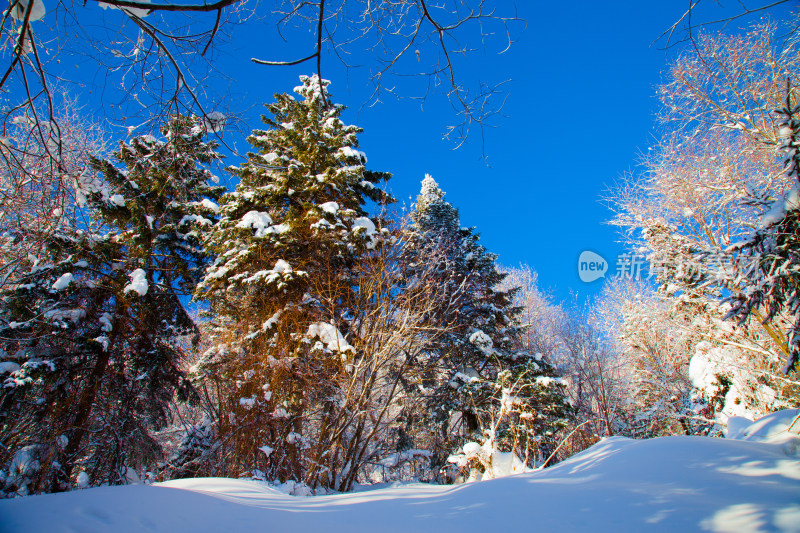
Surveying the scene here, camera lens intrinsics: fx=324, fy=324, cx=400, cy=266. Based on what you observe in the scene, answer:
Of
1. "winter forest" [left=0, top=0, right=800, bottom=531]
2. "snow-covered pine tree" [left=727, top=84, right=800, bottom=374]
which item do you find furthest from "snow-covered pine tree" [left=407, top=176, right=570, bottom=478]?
"snow-covered pine tree" [left=727, top=84, right=800, bottom=374]

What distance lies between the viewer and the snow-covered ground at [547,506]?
1574mm

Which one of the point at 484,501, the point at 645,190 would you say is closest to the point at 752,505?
the point at 484,501

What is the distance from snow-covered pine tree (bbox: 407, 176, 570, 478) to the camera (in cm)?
885

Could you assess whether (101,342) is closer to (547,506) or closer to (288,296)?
(288,296)

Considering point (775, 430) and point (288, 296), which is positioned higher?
point (288, 296)

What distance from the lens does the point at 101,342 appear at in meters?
6.57

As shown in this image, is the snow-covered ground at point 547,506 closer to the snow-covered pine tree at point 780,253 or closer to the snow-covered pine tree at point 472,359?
→ the snow-covered pine tree at point 780,253

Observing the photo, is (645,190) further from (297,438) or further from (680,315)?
(297,438)

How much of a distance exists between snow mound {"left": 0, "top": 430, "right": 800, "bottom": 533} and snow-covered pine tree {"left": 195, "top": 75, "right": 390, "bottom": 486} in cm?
392

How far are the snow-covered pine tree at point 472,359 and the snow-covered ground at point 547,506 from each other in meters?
Result: 5.55

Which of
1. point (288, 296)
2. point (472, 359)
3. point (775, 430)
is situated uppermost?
point (288, 296)

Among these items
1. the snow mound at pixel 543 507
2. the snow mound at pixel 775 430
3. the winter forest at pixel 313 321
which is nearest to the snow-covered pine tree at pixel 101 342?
the winter forest at pixel 313 321

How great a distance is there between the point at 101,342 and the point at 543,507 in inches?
327

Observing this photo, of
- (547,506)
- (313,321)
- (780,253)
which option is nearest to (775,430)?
(780,253)
